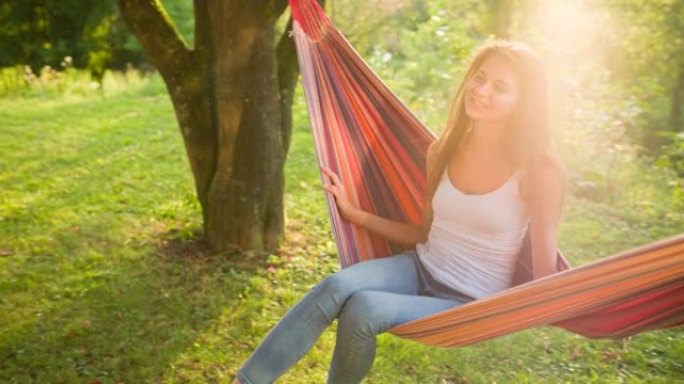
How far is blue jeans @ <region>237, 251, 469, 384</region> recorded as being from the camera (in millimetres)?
1678

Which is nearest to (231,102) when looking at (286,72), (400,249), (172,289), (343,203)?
(286,72)

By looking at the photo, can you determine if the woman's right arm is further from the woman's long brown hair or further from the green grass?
the green grass

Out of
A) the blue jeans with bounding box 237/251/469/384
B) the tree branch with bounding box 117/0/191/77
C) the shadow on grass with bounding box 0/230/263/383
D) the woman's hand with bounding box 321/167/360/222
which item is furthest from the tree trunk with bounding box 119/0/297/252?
the blue jeans with bounding box 237/251/469/384

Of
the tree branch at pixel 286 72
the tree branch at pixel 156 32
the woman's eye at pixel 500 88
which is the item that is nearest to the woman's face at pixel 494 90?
the woman's eye at pixel 500 88

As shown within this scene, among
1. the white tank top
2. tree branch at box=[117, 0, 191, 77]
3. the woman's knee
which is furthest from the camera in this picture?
tree branch at box=[117, 0, 191, 77]

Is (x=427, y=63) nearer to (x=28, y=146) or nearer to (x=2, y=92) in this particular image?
(x=28, y=146)

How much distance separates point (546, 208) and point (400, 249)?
0.55 metres

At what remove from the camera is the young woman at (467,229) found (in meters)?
1.70

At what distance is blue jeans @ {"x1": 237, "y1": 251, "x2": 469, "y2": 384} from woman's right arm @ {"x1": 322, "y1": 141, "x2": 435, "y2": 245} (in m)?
0.27

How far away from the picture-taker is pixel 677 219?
4309 mm

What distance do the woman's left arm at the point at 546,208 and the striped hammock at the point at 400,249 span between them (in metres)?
0.09

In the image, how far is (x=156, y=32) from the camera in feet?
9.65

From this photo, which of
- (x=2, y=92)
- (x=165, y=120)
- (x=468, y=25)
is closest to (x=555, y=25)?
(x=468, y=25)

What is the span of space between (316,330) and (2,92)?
7.01 m
